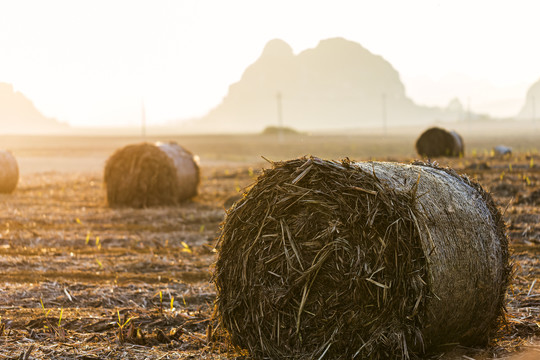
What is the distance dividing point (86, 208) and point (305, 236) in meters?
10.6

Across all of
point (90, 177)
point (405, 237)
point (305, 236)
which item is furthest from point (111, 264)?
point (90, 177)

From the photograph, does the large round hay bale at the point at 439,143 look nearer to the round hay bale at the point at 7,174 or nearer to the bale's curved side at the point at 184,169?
the bale's curved side at the point at 184,169

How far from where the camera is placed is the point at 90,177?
22531 millimetres

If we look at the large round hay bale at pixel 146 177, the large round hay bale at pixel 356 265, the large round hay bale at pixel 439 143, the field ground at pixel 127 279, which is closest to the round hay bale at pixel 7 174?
the field ground at pixel 127 279

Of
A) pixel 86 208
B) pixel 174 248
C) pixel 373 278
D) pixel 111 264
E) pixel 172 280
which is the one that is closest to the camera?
pixel 373 278

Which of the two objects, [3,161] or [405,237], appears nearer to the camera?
[405,237]

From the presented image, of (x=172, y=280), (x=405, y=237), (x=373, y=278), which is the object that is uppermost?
(x=405, y=237)

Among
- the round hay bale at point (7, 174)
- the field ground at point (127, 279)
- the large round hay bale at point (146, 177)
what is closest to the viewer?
the field ground at point (127, 279)

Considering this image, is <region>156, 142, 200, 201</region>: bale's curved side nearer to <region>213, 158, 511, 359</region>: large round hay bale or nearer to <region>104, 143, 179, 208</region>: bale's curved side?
<region>104, 143, 179, 208</region>: bale's curved side

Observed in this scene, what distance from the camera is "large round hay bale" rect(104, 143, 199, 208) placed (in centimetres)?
1474

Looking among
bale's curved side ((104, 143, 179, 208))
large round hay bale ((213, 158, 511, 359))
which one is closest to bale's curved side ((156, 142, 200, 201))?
bale's curved side ((104, 143, 179, 208))

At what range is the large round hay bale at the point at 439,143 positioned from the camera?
2334 centimetres

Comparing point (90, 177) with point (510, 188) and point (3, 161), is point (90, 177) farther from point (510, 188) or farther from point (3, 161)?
point (510, 188)

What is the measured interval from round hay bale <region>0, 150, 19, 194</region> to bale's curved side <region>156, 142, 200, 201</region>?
4.74m
